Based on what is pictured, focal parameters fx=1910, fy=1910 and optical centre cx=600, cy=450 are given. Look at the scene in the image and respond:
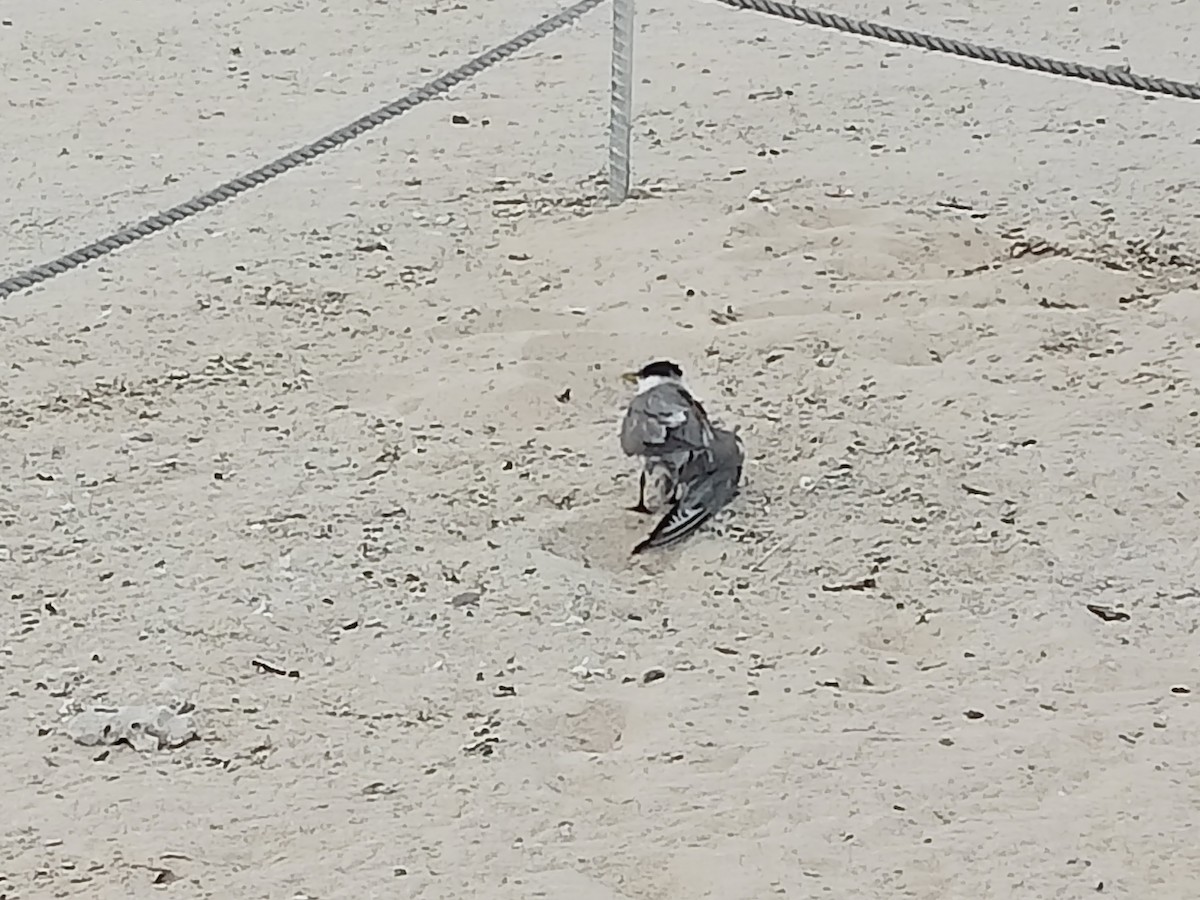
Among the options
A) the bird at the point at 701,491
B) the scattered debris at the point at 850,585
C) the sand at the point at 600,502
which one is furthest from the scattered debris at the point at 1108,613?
the bird at the point at 701,491

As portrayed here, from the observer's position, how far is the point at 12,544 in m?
3.98

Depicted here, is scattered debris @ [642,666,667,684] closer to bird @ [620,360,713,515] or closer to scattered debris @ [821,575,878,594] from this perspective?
scattered debris @ [821,575,878,594]

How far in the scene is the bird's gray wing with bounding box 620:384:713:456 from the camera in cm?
391

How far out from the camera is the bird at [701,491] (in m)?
3.92

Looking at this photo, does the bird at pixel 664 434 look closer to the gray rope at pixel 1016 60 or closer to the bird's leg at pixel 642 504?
the bird's leg at pixel 642 504

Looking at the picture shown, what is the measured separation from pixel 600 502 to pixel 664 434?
0.98 ft

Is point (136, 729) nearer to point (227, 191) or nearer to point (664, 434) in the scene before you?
point (664, 434)

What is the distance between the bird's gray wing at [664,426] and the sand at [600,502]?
20 centimetres

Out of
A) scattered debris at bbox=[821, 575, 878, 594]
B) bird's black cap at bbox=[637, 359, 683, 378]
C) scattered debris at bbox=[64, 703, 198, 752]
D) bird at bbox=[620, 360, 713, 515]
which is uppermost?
bird's black cap at bbox=[637, 359, 683, 378]

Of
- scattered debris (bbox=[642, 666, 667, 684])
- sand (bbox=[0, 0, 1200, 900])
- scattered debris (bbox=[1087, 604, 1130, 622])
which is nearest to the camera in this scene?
sand (bbox=[0, 0, 1200, 900])

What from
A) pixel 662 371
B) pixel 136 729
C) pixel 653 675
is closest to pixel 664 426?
pixel 662 371

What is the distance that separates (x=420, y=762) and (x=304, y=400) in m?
1.68

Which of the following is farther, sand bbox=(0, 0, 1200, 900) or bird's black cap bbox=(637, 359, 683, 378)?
bird's black cap bbox=(637, 359, 683, 378)

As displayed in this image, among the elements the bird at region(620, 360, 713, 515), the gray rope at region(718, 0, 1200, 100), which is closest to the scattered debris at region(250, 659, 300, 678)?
the bird at region(620, 360, 713, 515)
